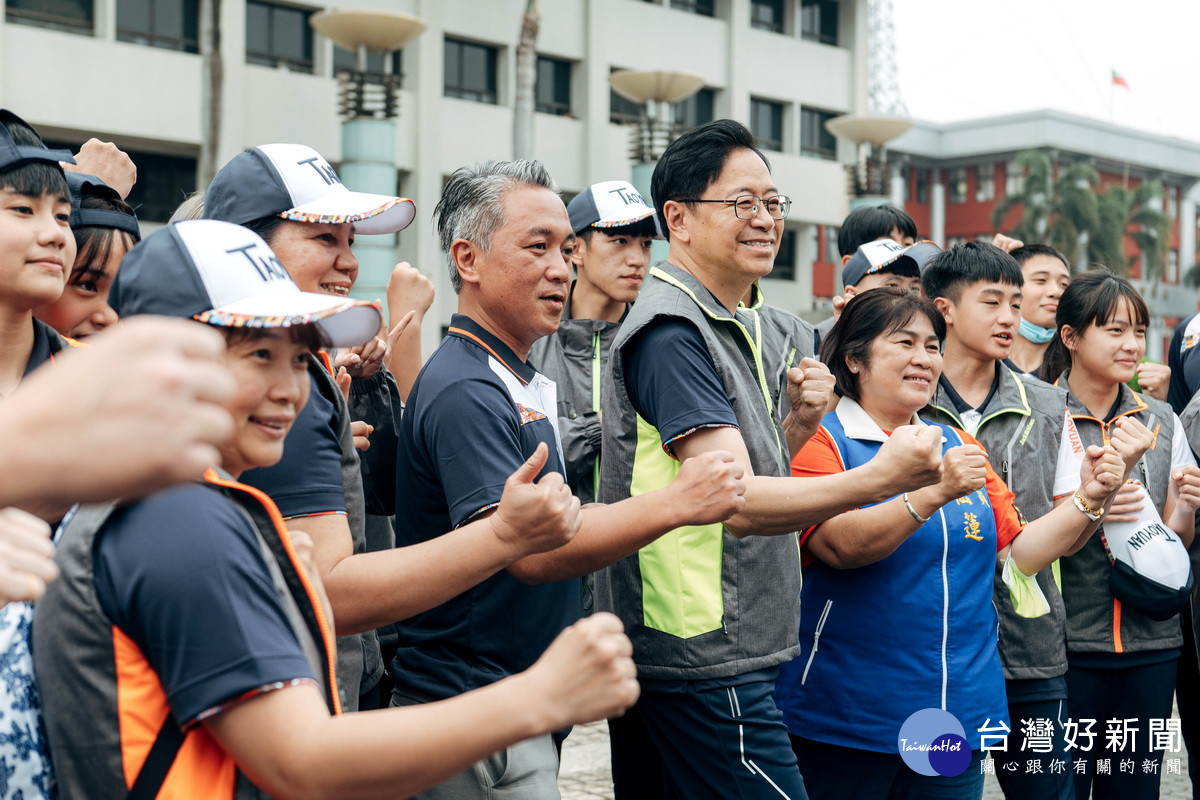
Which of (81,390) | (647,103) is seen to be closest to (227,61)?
(647,103)

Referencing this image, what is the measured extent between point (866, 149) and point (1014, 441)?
92.1ft

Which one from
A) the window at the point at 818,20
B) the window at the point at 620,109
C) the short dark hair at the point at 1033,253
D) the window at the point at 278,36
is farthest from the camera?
the window at the point at 818,20

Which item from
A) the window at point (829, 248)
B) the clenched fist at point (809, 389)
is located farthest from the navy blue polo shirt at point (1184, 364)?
the window at point (829, 248)

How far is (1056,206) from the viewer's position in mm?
44406

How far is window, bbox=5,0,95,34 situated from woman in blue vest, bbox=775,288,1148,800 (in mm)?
20049

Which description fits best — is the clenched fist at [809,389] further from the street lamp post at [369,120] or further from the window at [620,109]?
the window at [620,109]

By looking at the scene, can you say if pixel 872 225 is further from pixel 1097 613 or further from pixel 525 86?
pixel 525 86

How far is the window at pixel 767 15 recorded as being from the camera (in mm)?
29953

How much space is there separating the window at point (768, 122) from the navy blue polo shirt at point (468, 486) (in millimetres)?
27496

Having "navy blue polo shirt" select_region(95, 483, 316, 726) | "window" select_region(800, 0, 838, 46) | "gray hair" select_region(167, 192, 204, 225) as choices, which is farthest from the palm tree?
"navy blue polo shirt" select_region(95, 483, 316, 726)

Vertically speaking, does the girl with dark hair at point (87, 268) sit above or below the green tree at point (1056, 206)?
below

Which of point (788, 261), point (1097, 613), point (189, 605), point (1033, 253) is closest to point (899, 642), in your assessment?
point (1097, 613)

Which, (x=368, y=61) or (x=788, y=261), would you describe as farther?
(x=788, y=261)

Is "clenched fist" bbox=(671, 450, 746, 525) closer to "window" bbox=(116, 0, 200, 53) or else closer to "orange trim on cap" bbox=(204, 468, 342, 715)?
"orange trim on cap" bbox=(204, 468, 342, 715)
